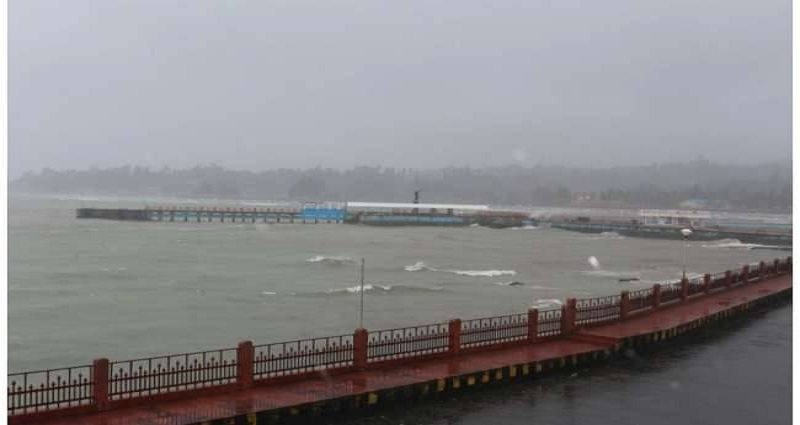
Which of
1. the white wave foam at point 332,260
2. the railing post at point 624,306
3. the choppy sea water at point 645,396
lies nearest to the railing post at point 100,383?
the choppy sea water at point 645,396

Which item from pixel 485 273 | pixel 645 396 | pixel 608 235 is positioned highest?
pixel 645 396

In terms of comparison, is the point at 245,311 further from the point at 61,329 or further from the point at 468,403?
the point at 468,403

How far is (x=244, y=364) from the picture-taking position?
11.2 metres

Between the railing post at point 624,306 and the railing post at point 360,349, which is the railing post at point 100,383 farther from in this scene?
the railing post at point 624,306

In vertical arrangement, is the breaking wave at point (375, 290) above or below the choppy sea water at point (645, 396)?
below

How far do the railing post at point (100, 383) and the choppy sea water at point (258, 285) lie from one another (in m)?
10.0

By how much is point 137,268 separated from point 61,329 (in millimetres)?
21575

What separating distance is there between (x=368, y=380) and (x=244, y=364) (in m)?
1.96

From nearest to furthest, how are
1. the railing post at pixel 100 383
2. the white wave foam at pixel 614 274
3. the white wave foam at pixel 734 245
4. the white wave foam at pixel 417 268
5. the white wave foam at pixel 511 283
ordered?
the railing post at pixel 100 383 < the white wave foam at pixel 511 283 < the white wave foam at pixel 614 274 < the white wave foam at pixel 417 268 < the white wave foam at pixel 734 245

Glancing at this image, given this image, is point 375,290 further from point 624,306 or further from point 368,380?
point 368,380

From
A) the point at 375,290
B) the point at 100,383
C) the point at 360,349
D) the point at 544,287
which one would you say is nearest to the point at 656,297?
the point at 360,349

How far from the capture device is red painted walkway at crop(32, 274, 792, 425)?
996cm

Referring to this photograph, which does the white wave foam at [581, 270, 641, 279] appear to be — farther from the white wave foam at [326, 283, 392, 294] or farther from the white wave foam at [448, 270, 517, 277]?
the white wave foam at [326, 283, 392, 294]

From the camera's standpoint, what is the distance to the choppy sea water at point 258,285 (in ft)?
77.2
